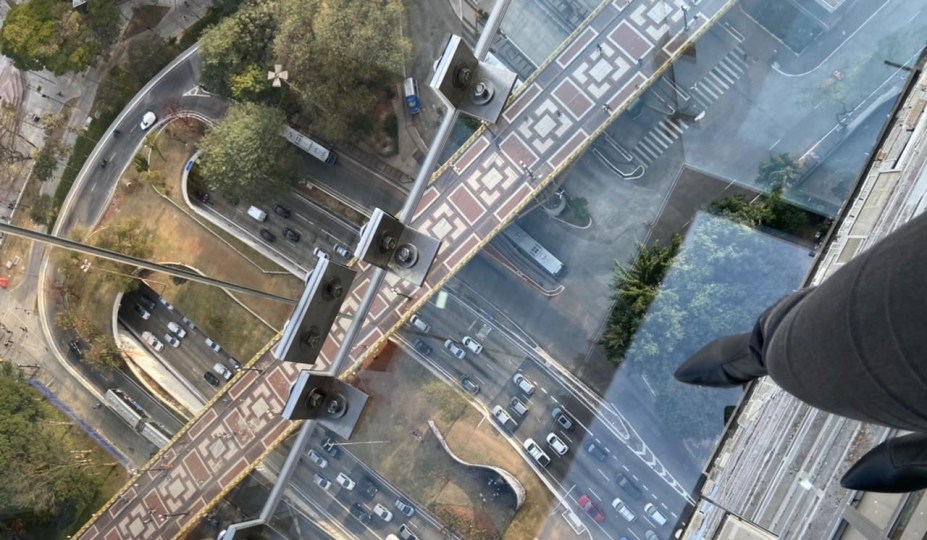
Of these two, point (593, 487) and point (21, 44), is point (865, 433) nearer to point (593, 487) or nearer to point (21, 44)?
point (593, 487)

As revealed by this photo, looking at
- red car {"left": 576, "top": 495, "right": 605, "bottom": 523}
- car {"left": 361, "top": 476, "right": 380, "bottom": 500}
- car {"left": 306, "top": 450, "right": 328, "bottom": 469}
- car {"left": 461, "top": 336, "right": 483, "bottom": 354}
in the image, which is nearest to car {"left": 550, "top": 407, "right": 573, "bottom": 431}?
red car {"left": 576, "top": 495, "right": 605, "bottom": 523}

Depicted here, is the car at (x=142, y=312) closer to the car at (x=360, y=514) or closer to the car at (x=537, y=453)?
the car at (x=360, y=514)

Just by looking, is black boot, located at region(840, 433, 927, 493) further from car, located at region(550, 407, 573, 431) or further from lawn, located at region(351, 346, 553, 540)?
lawn, located at region(351, 346, 553, 540)

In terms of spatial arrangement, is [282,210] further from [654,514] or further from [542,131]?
[654,514]

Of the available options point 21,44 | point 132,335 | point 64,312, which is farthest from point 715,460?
point 21,44

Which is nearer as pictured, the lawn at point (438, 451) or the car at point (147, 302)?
the lawn at point (438, 451)

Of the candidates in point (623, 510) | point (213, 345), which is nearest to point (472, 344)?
point (623, 510)

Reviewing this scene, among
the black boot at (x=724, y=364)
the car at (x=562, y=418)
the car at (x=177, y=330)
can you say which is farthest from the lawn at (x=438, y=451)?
the car at (x=177, y=330)
